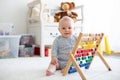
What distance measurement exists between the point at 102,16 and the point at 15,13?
121 centimetres

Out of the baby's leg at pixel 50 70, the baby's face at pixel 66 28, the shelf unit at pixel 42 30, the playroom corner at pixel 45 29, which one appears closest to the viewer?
the baby's leg at pixel 50 70

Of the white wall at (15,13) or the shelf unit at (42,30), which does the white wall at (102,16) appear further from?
the white wall at (15,13)

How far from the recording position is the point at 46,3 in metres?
2.52

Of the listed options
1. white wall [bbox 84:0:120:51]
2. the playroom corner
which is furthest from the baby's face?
white wall [bbox 84:0:120:51]

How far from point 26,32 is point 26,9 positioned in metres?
0.29

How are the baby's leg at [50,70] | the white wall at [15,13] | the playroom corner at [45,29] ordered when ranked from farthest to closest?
the white wall at [15,13]
the playroom corner at [45,29]
the baby's leg at [50,70]

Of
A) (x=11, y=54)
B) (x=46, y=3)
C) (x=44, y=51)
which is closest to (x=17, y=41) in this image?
(x=11, y=54)

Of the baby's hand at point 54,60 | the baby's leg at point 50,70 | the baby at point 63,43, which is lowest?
the baby's leg at point 50,70

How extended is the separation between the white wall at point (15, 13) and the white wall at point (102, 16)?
85cm

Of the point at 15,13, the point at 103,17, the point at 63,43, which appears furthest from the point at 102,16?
the point at 63,43

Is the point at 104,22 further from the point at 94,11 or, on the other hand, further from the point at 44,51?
the point at 44,51

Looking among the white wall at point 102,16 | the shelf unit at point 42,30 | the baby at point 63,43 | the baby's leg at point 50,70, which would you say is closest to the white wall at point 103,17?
the white wall at point 102,16

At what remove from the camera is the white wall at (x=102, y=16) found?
8.92 ft

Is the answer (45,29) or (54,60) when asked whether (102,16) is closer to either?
(45,29)
